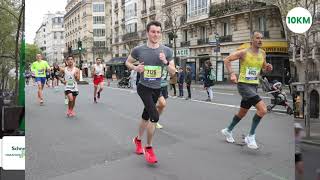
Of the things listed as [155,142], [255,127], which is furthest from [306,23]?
[155,142]

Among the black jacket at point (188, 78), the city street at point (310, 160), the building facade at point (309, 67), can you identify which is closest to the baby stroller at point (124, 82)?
the black jacket at point (188, 78)

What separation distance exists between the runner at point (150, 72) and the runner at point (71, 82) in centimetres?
29

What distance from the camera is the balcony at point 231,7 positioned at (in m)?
1.82

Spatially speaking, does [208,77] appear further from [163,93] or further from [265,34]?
[163,93]

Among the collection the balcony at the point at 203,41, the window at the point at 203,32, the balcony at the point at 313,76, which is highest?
the window at the point at 203,32

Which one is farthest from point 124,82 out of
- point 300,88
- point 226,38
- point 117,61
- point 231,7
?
point 300,88

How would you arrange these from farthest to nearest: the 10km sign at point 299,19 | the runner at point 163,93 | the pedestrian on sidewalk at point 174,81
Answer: the runner at point 163,93
the pedestrian on sidewalk at point 174,81
the 10km sign at point 299,19

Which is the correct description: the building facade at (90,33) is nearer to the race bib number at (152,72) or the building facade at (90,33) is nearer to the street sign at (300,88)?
the race bib number at (152,72)

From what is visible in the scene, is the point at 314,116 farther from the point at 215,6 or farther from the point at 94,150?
the point at 94,150

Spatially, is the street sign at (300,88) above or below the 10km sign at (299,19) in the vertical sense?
below

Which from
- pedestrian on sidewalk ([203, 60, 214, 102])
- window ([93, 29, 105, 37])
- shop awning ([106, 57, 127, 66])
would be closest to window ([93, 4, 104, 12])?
window ([93, 29, 105, 37])

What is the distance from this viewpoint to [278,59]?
196cm

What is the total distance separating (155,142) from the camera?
2.35m

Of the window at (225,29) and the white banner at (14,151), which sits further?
the white banner at (14,151)
